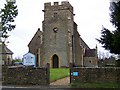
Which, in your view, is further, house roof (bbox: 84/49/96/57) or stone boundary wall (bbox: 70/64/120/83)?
house roof (bbox: 84/49/96/57)

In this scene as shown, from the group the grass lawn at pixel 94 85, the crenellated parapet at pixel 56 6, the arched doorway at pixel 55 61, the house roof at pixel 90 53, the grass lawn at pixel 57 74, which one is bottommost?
the grass lawn at pixel 94 85

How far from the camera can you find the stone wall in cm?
2370

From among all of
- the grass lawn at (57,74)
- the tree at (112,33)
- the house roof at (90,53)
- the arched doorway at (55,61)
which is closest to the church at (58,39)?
the arched doorway at (55,61)

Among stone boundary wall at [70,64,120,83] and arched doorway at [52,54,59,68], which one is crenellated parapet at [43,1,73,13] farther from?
stone boundary wall at [70,64,120,83]

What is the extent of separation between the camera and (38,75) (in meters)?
25.3

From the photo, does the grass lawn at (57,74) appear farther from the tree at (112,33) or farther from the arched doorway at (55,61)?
the arched doorway at (55,61)

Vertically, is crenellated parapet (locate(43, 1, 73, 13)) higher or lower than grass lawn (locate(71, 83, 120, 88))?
higher

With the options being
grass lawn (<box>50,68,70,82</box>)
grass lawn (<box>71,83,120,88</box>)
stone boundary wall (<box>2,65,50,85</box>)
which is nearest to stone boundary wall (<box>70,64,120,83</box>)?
grass lawn (<box>71,83,120,88</box>)

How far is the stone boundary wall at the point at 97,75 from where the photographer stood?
23.7 metres

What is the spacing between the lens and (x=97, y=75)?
24.2m

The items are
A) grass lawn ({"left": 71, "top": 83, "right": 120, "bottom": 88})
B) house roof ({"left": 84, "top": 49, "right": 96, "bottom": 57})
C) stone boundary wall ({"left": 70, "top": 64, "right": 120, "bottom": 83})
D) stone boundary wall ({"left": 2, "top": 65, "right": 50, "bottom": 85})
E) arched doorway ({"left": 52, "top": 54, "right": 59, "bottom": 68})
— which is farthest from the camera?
house roof ({"left": 84, "top": 49, "right": 96, "bottom": 57})

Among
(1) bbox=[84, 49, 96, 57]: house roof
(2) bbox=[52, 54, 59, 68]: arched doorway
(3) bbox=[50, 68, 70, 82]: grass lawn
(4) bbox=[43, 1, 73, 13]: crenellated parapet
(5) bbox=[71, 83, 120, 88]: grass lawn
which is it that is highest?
(4) bbox=[43, 1, 73, 13]: crenellated parapet

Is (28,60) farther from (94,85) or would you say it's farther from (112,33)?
(112,33)

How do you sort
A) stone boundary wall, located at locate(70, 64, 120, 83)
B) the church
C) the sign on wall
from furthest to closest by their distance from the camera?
the church < the sign on wall < stone boundary wall, located at locate(70, 64, 120, 83)
